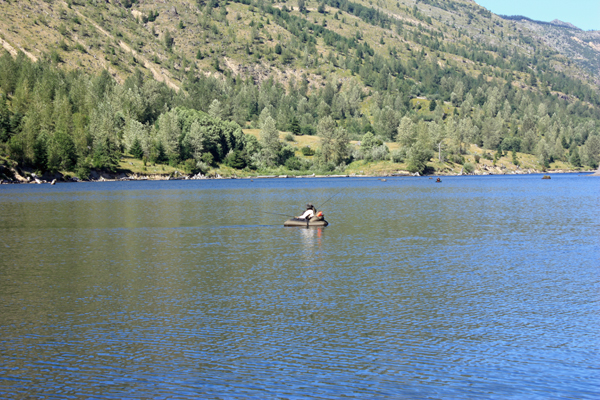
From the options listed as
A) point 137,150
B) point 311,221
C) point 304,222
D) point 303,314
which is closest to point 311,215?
point 311,221

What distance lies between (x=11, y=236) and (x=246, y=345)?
1682 inches

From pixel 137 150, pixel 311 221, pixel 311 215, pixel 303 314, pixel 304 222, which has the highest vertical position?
pixel 137 150

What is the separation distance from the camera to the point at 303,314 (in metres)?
24.3

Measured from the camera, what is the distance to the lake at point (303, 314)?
55.3 ft

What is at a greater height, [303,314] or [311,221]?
[311,221]

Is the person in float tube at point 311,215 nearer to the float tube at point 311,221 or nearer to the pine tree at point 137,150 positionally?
the float tube at point 311,221

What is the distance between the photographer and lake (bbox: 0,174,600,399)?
55.3 feet

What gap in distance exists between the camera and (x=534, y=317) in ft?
76.8

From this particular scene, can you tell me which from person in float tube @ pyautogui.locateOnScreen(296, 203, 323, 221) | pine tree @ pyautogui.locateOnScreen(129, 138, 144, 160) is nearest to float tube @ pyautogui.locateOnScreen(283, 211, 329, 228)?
person in float tube @ pyautogui.locateOnScreen(296, 203, 323, 221)

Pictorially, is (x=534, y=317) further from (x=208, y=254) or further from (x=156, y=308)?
(x=208, y=254)

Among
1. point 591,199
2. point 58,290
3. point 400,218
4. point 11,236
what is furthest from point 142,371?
point 591,199

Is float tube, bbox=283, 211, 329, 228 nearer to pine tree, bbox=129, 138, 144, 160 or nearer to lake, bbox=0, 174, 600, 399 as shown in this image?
lake, bbox=0, 174, 600, 399

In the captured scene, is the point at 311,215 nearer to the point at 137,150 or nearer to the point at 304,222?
the point at 304,222

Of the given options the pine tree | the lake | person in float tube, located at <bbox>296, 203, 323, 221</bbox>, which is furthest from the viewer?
the pine tree
